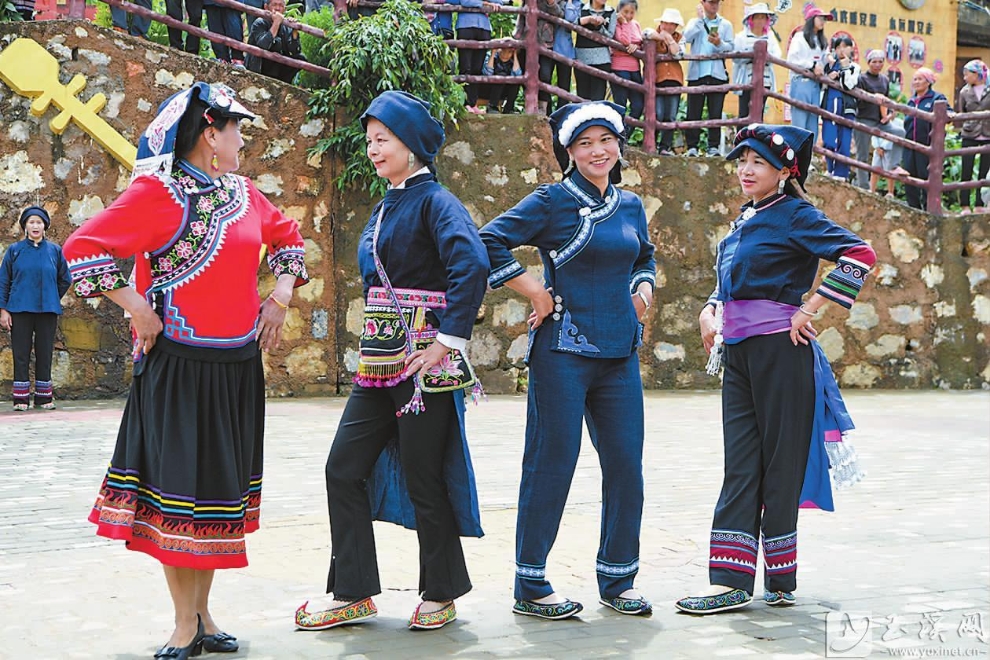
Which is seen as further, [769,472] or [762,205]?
[762,205]

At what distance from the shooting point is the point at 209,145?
4.28 meters

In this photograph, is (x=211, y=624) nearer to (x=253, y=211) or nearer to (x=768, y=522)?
(x=253, y=211)

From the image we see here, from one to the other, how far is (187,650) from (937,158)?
42.5 ft

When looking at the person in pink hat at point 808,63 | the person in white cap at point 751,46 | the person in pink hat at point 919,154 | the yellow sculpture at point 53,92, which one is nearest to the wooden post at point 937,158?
the person in pink hat at point 919,154

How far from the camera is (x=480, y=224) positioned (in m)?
13.1

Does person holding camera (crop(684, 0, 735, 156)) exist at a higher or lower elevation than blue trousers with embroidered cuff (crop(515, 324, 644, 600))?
higher

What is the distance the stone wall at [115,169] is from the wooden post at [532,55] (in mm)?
2244

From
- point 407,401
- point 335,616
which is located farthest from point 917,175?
point 335,616

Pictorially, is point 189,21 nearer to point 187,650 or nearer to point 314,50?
point 314,50

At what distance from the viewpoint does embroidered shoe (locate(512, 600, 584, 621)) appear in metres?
4.62

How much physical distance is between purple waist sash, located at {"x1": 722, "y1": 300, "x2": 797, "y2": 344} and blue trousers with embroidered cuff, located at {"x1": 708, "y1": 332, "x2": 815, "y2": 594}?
3 centimetres

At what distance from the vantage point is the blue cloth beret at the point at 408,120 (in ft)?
14.7

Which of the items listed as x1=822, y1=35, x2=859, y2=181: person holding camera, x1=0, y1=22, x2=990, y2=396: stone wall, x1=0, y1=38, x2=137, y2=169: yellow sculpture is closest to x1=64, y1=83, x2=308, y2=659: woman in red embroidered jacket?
x1=0, y1=38, x2=137, y2=169: yellow sculpture

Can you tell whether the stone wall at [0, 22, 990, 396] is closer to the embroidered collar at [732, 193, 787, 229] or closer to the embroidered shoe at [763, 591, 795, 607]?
the embroidered collar at [732, 193, 787, 229]
